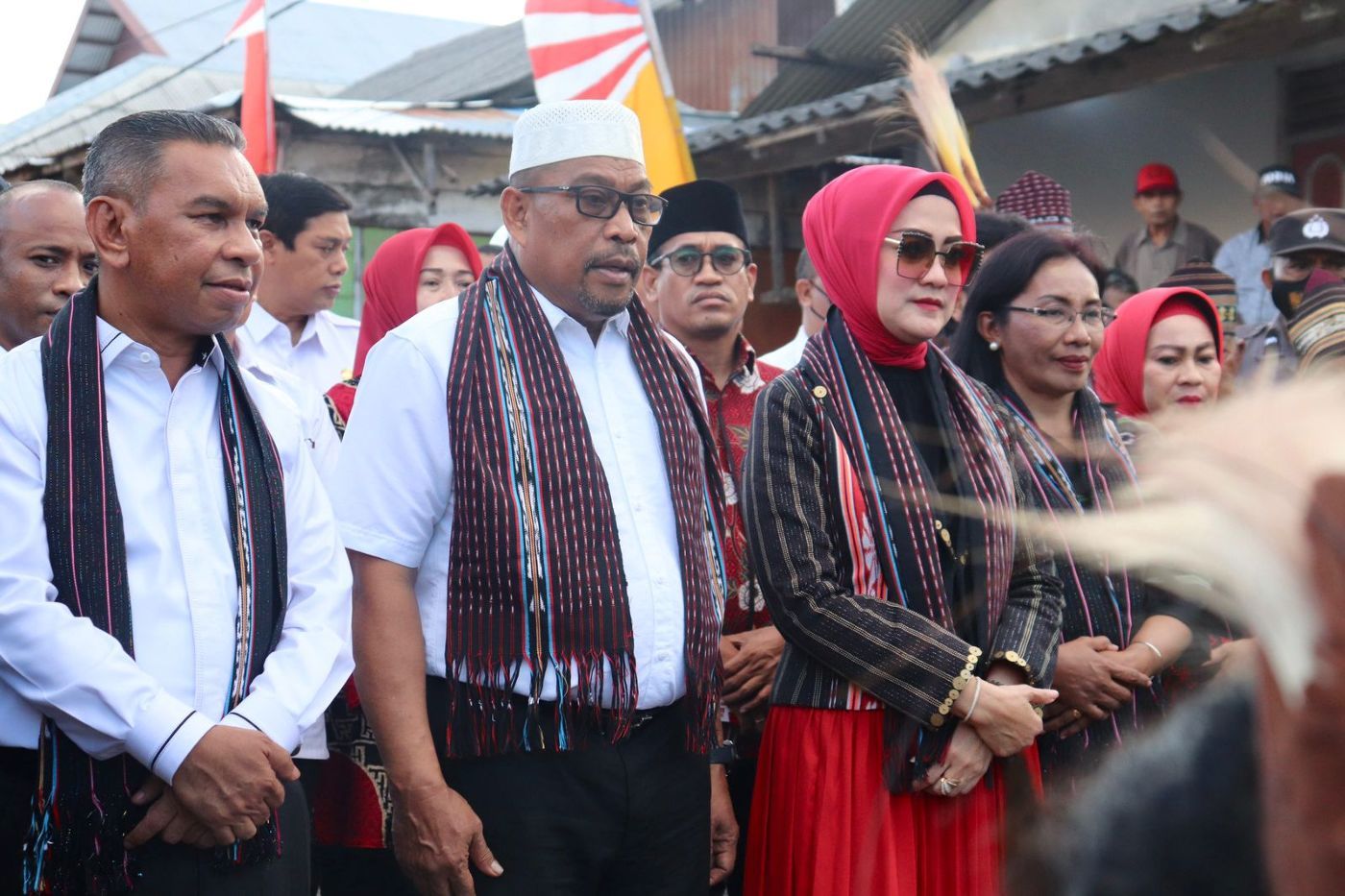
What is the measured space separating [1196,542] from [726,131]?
8.62 metres

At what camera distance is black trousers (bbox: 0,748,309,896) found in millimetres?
2221

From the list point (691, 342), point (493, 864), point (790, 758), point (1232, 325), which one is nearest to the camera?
point (493, 864)

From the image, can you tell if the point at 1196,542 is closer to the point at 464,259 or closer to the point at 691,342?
the point at 691,342

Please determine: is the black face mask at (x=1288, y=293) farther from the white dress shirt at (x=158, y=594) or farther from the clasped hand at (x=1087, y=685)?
the white dress shirt at (x=158, y=594)

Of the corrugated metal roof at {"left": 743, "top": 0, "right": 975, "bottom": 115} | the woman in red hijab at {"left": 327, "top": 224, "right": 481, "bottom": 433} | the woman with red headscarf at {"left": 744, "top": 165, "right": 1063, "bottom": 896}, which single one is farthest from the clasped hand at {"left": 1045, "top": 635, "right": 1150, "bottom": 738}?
the corrugated metal roof at {"left": 743, "top": 0, "right": 975, "bottom": 115}

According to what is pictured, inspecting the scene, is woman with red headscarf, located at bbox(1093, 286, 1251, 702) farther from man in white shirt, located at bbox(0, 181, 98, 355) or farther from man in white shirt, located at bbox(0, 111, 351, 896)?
man in white shirt, located at bbox(0, 181, 98, 355)

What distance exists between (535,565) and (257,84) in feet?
21.0

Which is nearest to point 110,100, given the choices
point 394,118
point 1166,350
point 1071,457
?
point 394,118

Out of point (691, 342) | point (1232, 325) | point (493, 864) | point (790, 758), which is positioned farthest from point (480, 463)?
point (1232, 325)

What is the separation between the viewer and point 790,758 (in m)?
2.85

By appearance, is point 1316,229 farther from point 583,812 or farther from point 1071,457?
point 583,812

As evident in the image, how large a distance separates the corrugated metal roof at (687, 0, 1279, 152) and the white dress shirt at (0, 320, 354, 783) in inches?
210

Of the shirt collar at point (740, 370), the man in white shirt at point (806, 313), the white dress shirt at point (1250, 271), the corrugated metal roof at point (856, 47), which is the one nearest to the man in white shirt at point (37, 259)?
the shirt collar at point (740, 370)

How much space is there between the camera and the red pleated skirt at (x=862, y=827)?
2.74 meters
